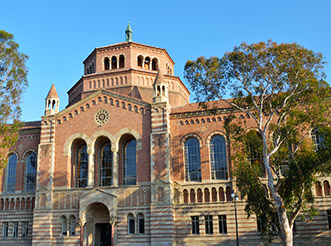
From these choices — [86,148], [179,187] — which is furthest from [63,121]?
[179,187]

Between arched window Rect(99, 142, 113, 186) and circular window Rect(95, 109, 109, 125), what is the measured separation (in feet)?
7.54

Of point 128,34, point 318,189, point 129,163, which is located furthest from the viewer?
point 128,34

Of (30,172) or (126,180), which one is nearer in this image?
(126,180)

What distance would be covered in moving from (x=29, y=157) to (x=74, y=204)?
799cm

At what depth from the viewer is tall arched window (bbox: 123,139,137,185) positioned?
3319cm

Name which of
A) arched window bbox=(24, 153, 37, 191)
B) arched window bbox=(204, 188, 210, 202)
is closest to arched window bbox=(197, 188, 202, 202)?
arched window bbox=(204, 188, 210, 202)

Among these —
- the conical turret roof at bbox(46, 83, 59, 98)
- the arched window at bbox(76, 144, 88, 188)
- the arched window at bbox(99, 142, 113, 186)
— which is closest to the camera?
→ the arched window at bbox(99, 142, 113, 186)

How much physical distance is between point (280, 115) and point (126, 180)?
611 inches

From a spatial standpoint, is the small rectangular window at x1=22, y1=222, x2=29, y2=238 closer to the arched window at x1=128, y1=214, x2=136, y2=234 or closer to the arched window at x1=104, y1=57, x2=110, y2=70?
the arched window at x1=128, y1=214, x2=136, y2=234

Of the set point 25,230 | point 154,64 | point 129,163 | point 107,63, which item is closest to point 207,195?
point 129,163

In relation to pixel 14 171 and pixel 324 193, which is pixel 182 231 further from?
pixel 14 171

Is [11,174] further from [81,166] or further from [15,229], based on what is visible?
[81,166]

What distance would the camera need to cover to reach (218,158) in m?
32.2

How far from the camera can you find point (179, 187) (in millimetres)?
31938
